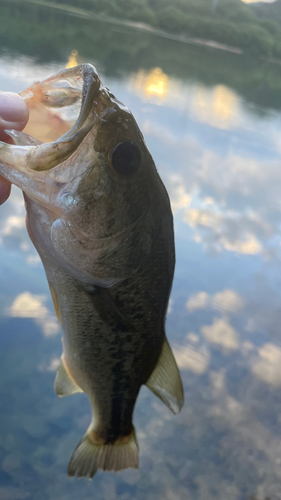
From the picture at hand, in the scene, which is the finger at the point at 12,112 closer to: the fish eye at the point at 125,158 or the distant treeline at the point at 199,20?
the fish eye at the point at 125,158

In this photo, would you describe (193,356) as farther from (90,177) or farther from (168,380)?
(90,177)

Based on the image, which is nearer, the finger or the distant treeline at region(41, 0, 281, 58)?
the finger

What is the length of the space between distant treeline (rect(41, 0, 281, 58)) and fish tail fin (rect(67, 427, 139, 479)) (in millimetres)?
23744

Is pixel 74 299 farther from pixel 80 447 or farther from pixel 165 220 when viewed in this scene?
pixel 80 447

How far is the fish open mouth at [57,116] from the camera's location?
80 cm

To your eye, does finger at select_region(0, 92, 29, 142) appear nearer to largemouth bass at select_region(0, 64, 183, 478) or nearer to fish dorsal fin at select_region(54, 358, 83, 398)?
largemouth bass at select_region(0, 64, 183, 478)

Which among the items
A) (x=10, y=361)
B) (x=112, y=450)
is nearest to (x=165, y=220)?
(x=112, y=450)

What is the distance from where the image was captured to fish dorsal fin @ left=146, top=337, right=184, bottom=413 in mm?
1306

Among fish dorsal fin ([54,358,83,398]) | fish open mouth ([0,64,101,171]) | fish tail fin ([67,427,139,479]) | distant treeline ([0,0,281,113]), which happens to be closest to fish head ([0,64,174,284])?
fish open mouth ([0,64,101,171])

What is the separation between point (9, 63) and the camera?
704cm

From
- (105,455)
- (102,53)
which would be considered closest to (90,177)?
(105,455)

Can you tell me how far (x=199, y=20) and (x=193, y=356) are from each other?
100ft

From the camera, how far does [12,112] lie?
0.89 m

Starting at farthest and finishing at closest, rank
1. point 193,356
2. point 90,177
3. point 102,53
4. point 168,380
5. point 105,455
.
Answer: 1. point 102,53
2. point 193,356
3. point 105,455
4. point 168,380
5. point 90,177
